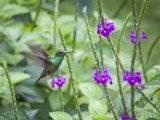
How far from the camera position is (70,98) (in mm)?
2188

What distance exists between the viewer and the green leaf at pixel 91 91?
67.0 inches

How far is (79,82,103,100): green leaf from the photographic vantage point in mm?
1701

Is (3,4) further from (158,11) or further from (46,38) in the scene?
(158,11)

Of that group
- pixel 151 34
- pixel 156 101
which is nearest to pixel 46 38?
pixel 156 101

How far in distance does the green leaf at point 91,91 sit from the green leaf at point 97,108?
185 mm

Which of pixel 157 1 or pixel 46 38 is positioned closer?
pixel 46 38

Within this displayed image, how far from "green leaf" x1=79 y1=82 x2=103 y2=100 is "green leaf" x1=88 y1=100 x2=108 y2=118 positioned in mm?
185

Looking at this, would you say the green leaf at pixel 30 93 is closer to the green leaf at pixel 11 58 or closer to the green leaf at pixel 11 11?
the green leaf at pixel 11 58

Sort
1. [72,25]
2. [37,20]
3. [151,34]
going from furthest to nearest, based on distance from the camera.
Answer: [151,34]
[37,20]
[72,25]

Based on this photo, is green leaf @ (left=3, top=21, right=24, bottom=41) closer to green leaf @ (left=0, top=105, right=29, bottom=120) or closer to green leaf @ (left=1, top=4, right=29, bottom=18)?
green leaf @ (left=1, top=4, right=29, bottom=18)

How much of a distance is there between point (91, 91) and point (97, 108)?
0.85ft

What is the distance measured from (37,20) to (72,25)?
0.42m

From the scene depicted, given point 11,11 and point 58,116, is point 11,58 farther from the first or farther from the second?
point 58,116

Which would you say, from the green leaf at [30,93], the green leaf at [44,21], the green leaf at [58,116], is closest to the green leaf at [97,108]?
the green leaf at [58,116]
